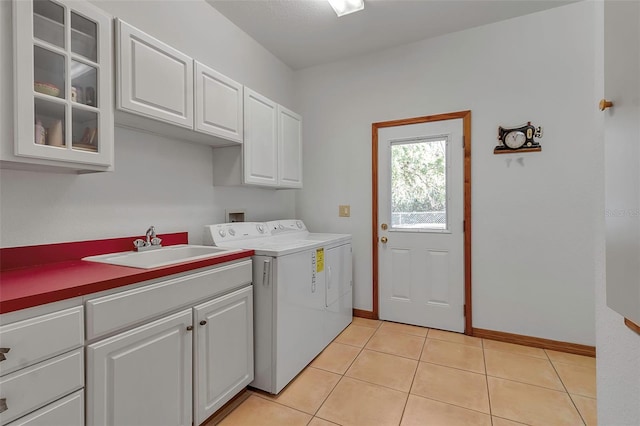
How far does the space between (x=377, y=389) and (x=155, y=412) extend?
49.6 inches

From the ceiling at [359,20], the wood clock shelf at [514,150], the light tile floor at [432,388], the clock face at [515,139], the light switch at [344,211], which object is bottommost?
the light tile floor at [432,388]

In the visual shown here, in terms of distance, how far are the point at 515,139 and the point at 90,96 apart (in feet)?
9.43

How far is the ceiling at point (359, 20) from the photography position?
2271 mm

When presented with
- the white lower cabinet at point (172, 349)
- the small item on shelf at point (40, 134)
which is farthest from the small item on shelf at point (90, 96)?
the white lower cabinet at point (172, 349)

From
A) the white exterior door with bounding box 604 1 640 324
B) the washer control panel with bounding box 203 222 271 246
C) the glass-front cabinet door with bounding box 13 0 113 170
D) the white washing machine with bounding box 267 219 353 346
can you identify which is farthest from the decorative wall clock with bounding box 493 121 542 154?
the glass-front cabinet door with bounding box 13 0 113 170

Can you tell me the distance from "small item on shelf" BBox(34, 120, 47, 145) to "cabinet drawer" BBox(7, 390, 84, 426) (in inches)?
37.9

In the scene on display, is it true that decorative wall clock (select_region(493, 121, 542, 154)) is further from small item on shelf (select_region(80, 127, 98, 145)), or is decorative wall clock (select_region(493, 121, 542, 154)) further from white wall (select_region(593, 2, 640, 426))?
small item on shelf (select_region(80, 127, 98, 145))

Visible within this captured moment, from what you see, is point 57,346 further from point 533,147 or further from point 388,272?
point 533,147

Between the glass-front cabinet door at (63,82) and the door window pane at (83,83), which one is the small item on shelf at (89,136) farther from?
the door window pane at (83,83)

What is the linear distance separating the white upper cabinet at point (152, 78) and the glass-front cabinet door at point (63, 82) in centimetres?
7

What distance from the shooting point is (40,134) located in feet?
3.86

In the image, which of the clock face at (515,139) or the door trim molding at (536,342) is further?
the clock face at (515,139)

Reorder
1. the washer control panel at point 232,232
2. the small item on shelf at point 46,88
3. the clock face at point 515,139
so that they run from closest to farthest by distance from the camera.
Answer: the small item on shelf at point 46,88 → the washer control panel at point 232,232 → the clock face at point 515,139

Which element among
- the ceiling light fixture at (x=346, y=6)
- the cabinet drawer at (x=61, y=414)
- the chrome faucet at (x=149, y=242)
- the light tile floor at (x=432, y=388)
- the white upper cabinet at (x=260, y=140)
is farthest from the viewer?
the white upper cabinet at (x=260, y=140)
